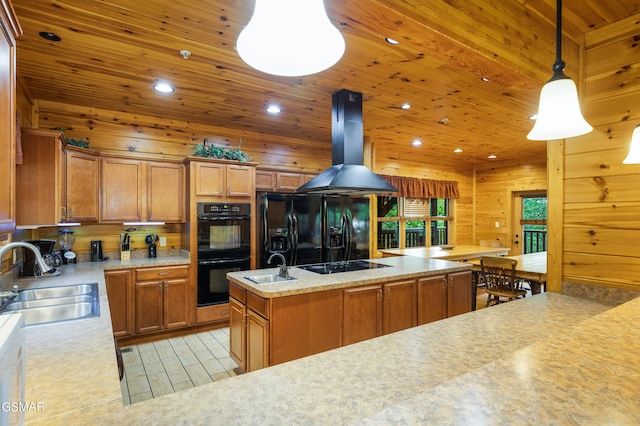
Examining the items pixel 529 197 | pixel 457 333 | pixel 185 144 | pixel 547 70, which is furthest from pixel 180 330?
pixel 529 197

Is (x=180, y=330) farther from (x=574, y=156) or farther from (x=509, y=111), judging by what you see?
(x=509, y=111)

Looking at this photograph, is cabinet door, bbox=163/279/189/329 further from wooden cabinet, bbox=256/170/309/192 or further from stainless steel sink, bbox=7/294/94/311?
wooden cabinet, bbox=256/170/309/192

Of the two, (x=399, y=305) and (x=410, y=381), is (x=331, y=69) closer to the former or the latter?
(x=399, y=305)

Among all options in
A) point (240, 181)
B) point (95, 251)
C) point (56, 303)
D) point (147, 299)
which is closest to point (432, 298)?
point (240, 181)

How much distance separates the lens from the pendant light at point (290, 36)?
0.86 m

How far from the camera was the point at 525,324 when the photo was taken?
1.68 metres

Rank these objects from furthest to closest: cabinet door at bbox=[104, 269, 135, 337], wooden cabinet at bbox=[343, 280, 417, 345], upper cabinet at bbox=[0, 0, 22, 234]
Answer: cabinet door at bbox=[104, 269, 135, 337], wooden cabinet at bbox=[343, 280, 417, 345], upper cabinet at bbox=[0, 0, 22, 234]

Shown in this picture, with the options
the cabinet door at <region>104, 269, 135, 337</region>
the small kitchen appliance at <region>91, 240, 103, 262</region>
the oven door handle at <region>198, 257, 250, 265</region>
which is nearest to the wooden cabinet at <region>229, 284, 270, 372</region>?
the oven door handle at <region>198, 257, 250, 265</region>

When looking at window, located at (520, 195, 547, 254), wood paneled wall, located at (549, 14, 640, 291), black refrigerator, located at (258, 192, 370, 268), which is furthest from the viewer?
window, located at (520, 195, 547, 254)

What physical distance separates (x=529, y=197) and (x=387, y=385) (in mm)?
7552

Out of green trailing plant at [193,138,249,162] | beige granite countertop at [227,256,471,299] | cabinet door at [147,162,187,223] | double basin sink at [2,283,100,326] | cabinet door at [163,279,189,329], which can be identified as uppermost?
green trailing plant at [193,138,249,162]

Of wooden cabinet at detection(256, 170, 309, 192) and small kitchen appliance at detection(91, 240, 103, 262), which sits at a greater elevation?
wooden cabinet at detection(256, 170, 309, 192)

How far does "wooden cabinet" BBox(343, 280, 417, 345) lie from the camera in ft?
9.43

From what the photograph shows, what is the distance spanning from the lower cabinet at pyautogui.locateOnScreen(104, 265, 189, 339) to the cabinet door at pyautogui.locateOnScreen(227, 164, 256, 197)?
1.11 m
